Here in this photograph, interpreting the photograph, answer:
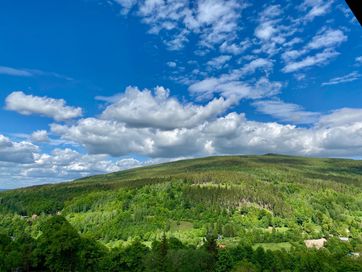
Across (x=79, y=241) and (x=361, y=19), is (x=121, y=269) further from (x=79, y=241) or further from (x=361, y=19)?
(x=361, y=19)

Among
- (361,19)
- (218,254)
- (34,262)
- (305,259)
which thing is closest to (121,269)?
(34,262)

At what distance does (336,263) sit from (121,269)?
67645mm

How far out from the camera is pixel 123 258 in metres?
106

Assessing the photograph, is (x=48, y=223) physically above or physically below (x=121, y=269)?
above

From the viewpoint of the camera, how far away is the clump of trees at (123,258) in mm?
96250

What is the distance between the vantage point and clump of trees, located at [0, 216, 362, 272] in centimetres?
9625

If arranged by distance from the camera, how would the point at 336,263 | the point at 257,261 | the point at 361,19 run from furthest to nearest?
the point at 257,261, the point at 336,263, the point at 361,19

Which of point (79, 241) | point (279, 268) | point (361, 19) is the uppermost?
point (361, 19)

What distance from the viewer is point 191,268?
325 ft

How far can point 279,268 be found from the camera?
118875 mm

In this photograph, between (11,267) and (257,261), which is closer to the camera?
(11,267)

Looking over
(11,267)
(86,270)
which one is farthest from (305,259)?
(11,267)

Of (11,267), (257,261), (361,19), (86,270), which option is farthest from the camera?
(257,261)

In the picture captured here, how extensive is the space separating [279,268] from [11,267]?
82.8 meters
